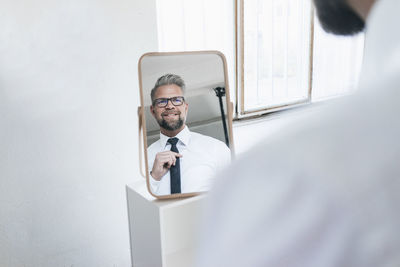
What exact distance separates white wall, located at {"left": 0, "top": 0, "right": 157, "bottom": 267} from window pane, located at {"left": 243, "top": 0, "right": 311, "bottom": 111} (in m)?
0.71

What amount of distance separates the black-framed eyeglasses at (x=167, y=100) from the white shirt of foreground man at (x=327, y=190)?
3.29 feet

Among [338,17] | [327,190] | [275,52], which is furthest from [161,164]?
[275,52]

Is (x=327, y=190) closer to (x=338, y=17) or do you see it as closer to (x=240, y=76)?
(x=338, y=17)

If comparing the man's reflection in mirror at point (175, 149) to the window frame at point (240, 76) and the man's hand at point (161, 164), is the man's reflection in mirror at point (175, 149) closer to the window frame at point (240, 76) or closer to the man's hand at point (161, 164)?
the man's hand at point (161, 164)

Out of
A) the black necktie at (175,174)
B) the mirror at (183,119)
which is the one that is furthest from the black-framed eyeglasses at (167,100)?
the black necktie at (175,174)

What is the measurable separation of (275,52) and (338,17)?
1935 millimetres

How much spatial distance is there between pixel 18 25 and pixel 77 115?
1.22 feet

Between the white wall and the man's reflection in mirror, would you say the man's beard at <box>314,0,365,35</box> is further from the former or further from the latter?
the white wall

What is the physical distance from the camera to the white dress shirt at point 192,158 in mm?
1143

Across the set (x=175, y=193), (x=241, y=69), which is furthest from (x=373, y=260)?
(x=241, y=69)

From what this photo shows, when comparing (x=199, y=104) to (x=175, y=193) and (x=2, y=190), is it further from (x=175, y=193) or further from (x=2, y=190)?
(x=2, y=190)

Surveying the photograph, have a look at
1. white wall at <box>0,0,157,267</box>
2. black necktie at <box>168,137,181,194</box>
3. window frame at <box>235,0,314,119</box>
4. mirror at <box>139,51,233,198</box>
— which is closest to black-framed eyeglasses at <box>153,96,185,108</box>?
mirror at <box>139,51,233,198</box>

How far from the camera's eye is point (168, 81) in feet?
3.82

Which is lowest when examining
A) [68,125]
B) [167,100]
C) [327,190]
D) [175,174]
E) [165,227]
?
[165,227]
